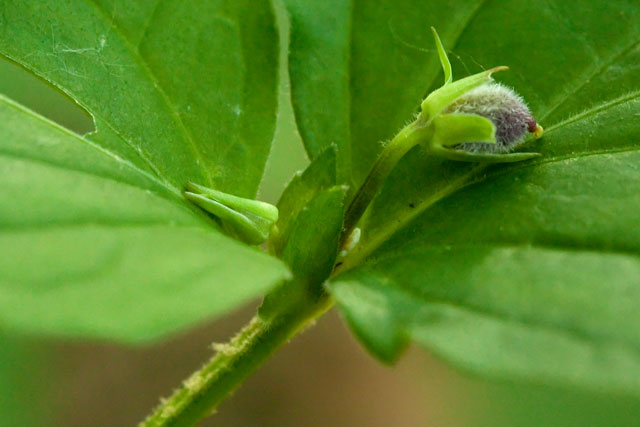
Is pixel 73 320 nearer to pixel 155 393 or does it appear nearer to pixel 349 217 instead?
pixel 349 217

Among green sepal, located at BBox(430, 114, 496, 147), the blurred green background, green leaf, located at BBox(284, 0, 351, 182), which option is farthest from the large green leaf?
the blurred green background

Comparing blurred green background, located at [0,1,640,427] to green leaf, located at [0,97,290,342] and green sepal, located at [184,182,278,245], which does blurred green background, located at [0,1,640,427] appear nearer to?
green sepal, located at [184,182,278,245]

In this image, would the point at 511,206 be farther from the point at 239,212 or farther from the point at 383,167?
the point at 239,212

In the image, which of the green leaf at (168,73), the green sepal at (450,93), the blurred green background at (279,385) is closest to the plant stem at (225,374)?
the green leaf at (168,73)

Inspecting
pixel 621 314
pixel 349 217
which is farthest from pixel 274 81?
pixel 621 314

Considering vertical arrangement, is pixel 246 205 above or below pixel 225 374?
above

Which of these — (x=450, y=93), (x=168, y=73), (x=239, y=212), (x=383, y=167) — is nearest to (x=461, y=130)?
(x=450, y=93)
